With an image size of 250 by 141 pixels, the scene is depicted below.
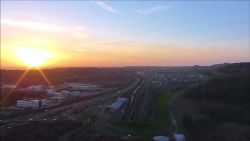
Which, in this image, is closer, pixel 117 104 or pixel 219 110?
pixel 219 110

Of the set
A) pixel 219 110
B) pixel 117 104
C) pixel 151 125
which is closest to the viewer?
pixel 151 125

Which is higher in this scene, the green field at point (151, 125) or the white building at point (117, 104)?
the white building at point (117, 104)

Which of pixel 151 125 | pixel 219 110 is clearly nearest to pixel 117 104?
pixel 219 110

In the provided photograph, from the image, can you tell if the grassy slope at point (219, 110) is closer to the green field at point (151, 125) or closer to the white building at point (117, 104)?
the green field at point (151, 125)

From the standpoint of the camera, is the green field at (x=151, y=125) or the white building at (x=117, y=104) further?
the white building at (x=117, y=104)

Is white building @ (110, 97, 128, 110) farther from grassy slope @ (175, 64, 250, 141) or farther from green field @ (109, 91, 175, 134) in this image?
grassy slope @ (175, 64, 250, 141)

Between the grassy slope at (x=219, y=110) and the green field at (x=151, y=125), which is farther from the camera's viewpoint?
the grassy slope at (x=219, y=110)

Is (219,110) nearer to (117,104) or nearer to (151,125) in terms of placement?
(117,104)

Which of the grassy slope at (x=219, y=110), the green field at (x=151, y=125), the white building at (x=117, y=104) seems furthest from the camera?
the white building at (x=117, y=104)

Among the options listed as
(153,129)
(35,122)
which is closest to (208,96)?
(153,129)

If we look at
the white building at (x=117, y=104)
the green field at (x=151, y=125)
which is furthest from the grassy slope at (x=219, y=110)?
the white building at (x=117, y=104)

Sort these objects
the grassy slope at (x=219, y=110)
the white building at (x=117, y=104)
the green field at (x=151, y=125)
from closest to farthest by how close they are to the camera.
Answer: the green field at (x=151, y=125) < the grassy slope at (x=219, y=110) < the white building at (x=117, y=104)

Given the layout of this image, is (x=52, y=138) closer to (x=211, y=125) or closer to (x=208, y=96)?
(x=211, y=125)
